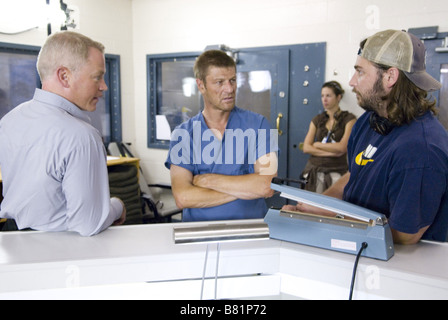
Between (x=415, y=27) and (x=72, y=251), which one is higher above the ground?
(x=415, y=27)

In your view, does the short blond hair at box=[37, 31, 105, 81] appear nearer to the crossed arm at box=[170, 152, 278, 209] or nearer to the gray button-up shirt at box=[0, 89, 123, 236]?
the gray button-up shirt at box=[0, 89, 123, 236]

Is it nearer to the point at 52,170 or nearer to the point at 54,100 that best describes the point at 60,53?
the point at 54,100

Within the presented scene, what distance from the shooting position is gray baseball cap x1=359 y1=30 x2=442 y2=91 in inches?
47.7

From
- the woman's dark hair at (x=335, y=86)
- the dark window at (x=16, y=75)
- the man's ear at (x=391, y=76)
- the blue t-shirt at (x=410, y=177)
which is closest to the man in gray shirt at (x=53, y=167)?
the blue t-shirt at (x=410, y=177)

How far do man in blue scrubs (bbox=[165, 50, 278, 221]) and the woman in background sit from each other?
1.55 meters

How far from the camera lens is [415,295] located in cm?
86

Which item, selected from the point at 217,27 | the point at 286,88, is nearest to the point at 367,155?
the point at 286,88

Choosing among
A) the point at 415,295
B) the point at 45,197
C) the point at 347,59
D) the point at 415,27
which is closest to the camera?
the point at 415,295

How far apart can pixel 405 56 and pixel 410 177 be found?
0.43 m

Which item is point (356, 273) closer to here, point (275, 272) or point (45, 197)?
point (275, 272)

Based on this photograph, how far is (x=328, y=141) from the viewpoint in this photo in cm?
322

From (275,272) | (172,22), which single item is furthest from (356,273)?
(172,22)

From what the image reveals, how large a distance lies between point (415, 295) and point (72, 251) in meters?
0.87

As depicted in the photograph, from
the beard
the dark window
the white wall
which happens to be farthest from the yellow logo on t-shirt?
the dark window
